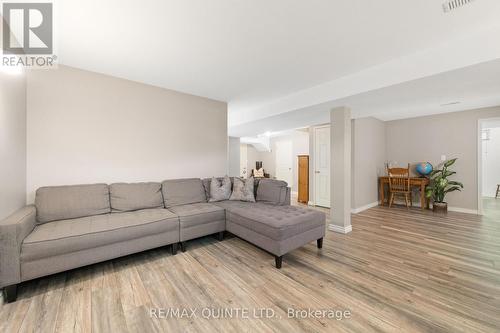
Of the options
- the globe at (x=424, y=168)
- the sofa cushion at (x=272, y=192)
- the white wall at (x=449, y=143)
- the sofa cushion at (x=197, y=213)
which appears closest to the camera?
the sofa cushion at (x=197, y=213)

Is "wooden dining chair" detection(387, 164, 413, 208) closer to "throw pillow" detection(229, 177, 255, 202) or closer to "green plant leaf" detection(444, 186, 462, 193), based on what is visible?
"green plant leaf" detection(444, 186, 462, 193)

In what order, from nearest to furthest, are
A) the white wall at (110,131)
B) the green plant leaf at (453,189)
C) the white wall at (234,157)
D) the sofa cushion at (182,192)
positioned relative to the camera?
1. the white wall at (110,131)
2. the sofa cushion at (182,192)
3. the green plant leaf at (453,189)
4. the white wall at (234,157)

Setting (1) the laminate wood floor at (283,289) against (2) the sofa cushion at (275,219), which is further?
(2) the sofa cushion at (275,219)

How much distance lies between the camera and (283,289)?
5.95ft

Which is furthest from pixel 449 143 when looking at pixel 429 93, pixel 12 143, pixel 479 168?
pixel 12 143

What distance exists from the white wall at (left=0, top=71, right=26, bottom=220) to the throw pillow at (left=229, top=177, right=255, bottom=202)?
8.10 feet

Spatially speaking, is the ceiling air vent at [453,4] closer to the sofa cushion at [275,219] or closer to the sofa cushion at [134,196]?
the sofa cushion at [275,219]

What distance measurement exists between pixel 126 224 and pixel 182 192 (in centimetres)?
103

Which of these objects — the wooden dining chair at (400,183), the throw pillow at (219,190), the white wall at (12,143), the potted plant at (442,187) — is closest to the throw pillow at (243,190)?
the throw pillow at (219,190)

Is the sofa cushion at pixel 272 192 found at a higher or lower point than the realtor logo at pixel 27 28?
lower

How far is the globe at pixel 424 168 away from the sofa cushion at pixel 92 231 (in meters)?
5.70

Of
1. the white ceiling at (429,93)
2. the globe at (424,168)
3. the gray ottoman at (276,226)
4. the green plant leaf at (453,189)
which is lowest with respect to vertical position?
the gray ottoman at (276,226)

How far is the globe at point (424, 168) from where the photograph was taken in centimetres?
482

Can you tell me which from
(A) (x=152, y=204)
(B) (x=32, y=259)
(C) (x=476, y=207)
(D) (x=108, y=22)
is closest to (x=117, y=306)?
(B) (x=32, y=259)
